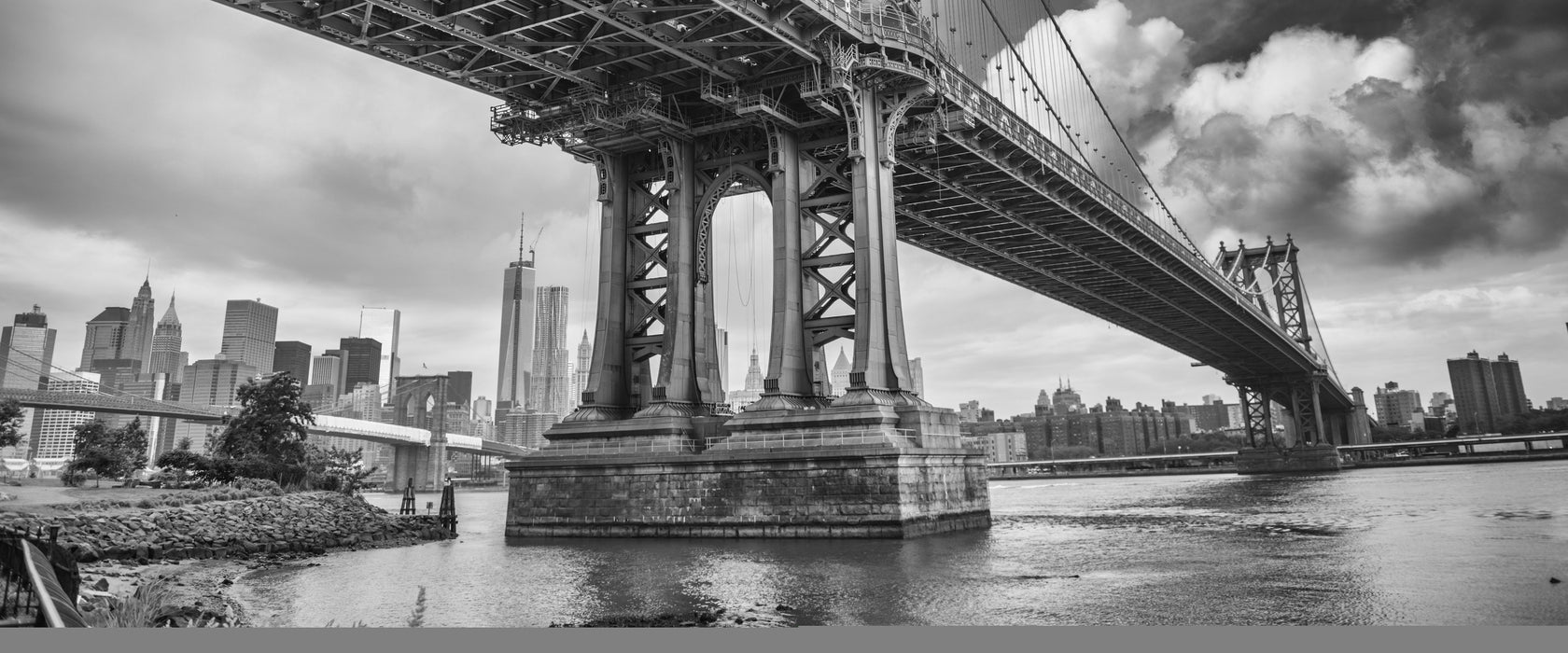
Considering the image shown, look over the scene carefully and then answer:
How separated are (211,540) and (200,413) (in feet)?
264

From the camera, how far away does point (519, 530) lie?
119ft

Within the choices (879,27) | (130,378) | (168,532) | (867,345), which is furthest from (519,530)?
(879,27)

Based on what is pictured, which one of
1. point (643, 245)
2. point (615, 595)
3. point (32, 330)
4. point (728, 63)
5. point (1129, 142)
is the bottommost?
point (615, 595)

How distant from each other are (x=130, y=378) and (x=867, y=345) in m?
30.3

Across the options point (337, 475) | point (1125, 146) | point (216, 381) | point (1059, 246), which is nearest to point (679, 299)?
point (337, 475)

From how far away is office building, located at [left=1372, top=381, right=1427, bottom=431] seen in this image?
132875mm

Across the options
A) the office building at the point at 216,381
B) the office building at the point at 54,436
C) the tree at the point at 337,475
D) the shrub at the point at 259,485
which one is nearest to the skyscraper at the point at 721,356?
the shrub at the point at 259,485

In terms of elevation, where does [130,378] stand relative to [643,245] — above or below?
below

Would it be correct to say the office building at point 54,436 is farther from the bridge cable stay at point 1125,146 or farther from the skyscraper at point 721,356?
the bridge cable stay at point 1125,146

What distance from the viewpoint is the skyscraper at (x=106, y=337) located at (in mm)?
23334

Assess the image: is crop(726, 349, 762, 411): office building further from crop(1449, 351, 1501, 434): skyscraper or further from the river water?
crop(1449, 351, 1501, 434): skyscraper

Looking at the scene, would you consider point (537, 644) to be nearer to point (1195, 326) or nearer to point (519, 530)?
point (519, 530)

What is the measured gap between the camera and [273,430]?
50.4 meters

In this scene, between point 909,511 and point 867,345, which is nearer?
point 909,511
